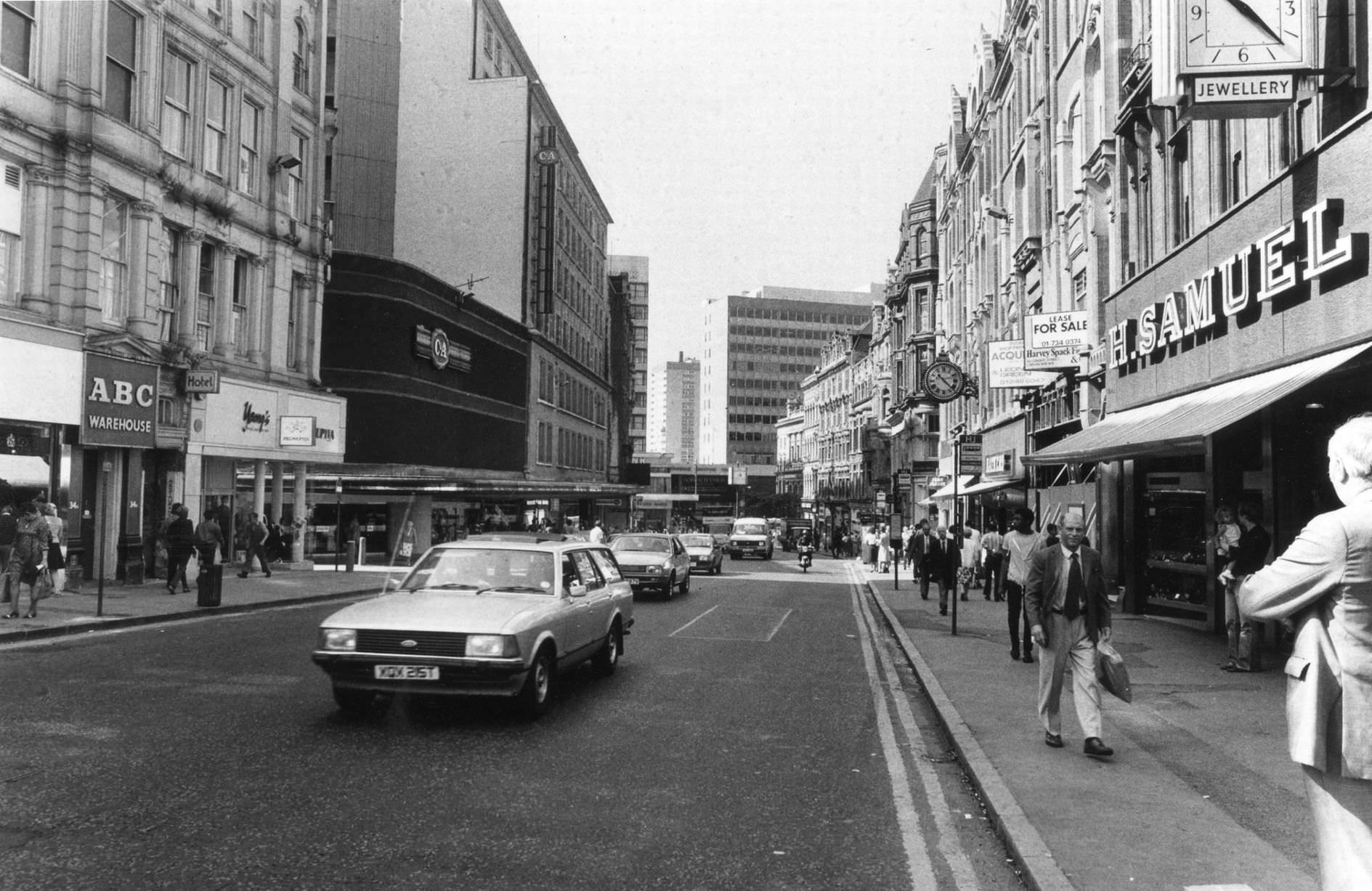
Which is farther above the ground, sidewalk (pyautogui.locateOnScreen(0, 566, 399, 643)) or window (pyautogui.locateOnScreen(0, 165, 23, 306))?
window (pyautogui.locateOnScreen(0, 165, 23, 306))

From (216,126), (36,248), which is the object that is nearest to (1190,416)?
(36,248)

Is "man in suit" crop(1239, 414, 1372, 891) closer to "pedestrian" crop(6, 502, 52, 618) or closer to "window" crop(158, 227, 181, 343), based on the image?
"pedestrian" crop(6, 502, 52, 618)

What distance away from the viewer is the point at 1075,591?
7648mm

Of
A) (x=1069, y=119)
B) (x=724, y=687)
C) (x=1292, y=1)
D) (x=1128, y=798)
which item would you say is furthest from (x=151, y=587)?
(x=1069, y=119)

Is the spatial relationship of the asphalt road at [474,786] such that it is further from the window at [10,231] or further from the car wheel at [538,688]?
the window at [10,231]

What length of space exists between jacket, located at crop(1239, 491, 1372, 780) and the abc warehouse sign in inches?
338

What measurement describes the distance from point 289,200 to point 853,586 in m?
18.9

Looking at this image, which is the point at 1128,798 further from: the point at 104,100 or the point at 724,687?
the point at 104,100

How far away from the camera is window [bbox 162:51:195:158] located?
23.3 meters

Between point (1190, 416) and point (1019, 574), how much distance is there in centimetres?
277

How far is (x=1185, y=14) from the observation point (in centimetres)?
1150

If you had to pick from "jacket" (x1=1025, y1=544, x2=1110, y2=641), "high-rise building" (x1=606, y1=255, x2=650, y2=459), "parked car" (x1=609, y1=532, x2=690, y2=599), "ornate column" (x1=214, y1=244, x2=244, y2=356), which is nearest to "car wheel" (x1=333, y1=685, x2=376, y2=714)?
"jacket" (x1=1025, y1=544, x2=1110, y2=641)

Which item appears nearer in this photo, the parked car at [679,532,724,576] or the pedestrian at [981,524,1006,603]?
the pedestrian at [981,524,1006,603]

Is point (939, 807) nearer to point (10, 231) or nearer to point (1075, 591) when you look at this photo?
point (1075, 591)
